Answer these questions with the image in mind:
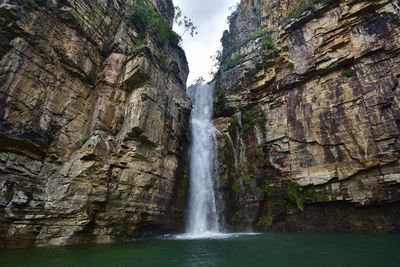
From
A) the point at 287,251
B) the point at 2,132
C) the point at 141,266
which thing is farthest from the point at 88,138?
the point at 287,251

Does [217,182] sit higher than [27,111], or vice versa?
[27,111]

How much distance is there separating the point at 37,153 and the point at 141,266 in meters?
7.97

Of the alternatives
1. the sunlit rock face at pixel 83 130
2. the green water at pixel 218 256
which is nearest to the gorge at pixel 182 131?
the sunlit rock face at pixel 83 130

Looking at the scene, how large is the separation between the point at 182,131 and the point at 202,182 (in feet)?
13.4

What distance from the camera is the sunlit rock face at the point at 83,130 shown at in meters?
11.2

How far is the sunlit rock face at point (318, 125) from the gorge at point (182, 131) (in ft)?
0.28

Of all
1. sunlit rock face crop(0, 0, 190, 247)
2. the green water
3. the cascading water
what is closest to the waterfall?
the cascading water

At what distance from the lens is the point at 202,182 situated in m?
19.0

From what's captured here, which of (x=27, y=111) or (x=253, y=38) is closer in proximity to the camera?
(x=27, y=111)

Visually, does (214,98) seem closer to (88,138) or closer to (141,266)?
(88,138)

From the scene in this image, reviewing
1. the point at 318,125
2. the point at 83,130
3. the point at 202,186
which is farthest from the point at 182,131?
the point at 318,125

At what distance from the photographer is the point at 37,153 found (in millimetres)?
12156

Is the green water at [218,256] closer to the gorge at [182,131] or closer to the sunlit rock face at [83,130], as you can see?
the gorge at [182,131]

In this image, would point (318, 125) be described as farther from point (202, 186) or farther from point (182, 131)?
point (182, 131)
